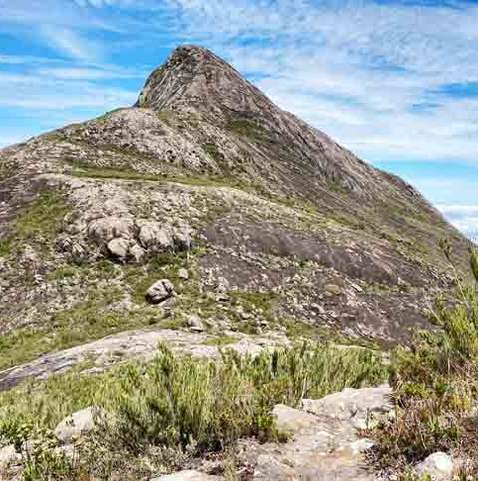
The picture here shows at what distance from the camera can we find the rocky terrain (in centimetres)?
2744

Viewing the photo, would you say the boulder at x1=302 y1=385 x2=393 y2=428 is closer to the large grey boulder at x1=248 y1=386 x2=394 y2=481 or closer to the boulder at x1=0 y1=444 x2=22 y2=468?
the large grey boulder at x1=248 y1=386 x2=394 y2=481

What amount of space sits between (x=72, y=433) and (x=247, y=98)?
3221 inches

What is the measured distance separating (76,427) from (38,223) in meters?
33.6

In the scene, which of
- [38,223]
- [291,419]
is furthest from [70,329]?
[291,419]

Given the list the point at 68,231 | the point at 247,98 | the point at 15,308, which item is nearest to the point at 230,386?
the point at 15,308

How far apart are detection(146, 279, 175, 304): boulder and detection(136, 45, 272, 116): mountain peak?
46.8 metres

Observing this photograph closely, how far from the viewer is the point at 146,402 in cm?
742

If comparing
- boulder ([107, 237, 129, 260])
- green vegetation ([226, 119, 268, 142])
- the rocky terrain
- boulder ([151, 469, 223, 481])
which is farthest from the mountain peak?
boulder ([151, 469, 223, 481])

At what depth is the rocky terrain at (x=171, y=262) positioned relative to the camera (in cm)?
2744

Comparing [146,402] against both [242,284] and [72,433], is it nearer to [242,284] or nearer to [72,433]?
[72,433]

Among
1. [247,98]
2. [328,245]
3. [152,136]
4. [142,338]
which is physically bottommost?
[142,338]

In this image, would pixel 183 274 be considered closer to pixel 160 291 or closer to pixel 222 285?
pixel 222 285

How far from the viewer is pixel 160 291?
104ft

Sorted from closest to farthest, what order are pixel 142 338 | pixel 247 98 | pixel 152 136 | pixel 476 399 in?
pixel 476 399 → pixel 142 338 → pixel 152 136 → pixel 247 98
